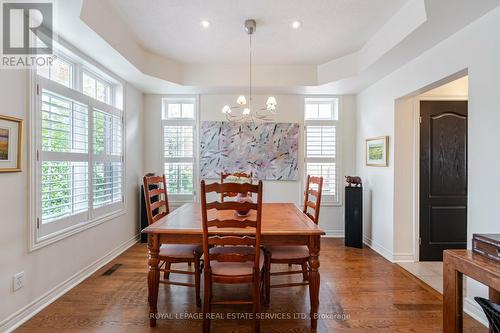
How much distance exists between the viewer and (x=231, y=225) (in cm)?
195


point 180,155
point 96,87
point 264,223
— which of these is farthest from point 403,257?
point 96,87

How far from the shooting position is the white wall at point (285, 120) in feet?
15.4

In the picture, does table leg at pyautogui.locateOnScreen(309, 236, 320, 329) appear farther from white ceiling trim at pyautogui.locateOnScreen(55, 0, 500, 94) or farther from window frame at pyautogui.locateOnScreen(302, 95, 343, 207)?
window frame at pyautogui.locateOnScreen(302, 95, 343, 207)

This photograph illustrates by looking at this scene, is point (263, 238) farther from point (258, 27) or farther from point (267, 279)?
point (258, 27)

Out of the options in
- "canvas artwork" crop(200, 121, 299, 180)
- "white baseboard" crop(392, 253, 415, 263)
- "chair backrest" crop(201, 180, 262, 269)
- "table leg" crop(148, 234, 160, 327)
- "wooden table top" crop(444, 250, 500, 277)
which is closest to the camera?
"wooden table top" crop(444, 250, 500, 277)

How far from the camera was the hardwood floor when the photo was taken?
Answer: 2.17 metres

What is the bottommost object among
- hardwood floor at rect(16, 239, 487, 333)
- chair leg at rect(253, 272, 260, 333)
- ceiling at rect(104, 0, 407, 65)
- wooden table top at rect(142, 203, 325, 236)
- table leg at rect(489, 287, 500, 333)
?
hardwood floor at rect(16, 239, 487, 333)

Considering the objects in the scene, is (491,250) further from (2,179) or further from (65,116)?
(65,116)

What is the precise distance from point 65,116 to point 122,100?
1294mm

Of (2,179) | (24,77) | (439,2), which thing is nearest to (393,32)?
(439,2)

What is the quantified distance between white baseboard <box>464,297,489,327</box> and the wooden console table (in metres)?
0.80

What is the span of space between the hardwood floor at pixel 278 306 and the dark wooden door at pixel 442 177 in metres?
0.80

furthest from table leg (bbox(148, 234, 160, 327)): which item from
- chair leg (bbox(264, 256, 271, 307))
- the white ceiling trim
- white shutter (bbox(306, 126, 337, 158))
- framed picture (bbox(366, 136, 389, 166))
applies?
white shutter (bbox(306, 126, 337, 158))

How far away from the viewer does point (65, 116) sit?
9.07 feet
